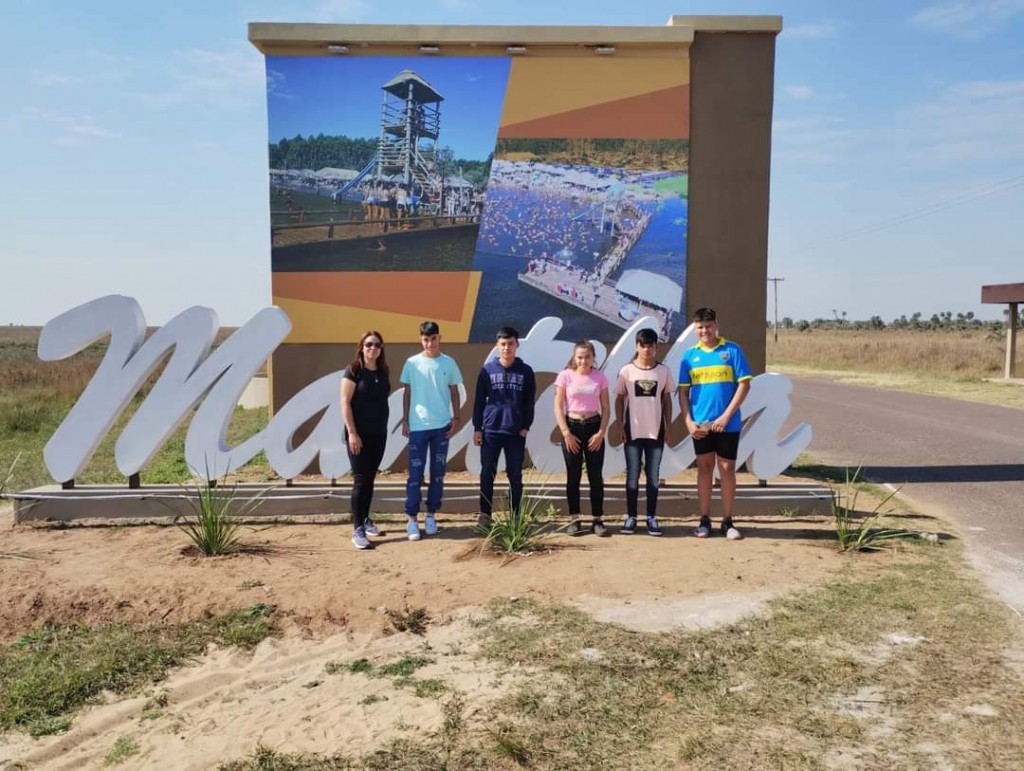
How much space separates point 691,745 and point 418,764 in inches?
45.7

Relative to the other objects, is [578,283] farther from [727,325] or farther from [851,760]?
[851,760]

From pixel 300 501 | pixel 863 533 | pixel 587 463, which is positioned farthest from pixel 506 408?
pixel 863 533

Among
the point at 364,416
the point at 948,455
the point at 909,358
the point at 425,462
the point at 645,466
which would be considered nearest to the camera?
the point at 364,416

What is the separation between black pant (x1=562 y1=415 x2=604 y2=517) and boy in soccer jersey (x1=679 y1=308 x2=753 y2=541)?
81 cm

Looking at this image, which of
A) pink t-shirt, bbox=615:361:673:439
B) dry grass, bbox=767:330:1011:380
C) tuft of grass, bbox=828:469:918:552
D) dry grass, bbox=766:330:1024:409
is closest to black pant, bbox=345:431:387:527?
pink t-shirt, bbox=615:361:673:439

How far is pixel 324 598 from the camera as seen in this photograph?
5.53m

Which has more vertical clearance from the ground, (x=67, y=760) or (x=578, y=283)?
(x=578, y=283)

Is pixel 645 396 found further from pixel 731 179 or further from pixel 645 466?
Result: pixel 731 179

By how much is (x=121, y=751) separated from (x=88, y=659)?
3.90 feet

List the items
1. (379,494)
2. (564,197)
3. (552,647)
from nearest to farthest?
1. (552,647)
2. (379,494)
3. (564,197)

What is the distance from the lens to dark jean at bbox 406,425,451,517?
703 centimetres

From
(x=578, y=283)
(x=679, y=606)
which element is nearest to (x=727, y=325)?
(x=578, y=283)

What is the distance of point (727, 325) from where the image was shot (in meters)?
10.9

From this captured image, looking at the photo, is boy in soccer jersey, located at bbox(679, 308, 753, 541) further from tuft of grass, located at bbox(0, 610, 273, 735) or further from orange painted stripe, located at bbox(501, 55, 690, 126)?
orange painted stripe, located at bbox(501, 55, 690, 126)
